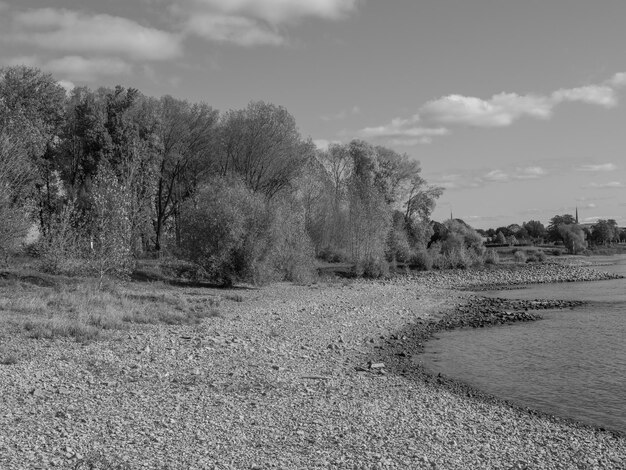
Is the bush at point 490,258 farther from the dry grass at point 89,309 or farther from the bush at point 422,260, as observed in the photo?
the dry grass at point 89,309

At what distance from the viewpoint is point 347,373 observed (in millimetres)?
17766

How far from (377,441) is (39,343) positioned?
11.2m

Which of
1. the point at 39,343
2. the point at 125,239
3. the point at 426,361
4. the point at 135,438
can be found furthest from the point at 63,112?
the point at 135,438

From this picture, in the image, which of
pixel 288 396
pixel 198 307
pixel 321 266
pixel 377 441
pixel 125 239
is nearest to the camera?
pixel 377 441

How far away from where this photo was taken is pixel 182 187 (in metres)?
61.8

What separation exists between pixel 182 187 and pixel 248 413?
169ft

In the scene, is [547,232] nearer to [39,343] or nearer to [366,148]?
[366,148]

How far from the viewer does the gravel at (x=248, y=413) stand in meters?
10.2

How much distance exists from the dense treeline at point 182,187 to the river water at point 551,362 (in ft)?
58.0

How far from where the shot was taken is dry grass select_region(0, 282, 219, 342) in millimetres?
19220

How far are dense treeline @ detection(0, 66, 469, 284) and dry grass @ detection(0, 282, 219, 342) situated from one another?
263cm

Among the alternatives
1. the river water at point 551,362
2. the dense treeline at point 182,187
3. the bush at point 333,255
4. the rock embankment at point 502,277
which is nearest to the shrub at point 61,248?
the dense treeline at point 182,187

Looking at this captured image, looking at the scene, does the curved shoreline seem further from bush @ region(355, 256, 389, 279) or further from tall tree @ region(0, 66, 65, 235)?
tall tree @ region(0, 66, 65, 235)

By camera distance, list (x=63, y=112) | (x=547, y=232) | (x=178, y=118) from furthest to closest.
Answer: (x=547, y=232) → (x=178, y=118) → (x=63, y=112)
